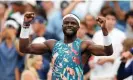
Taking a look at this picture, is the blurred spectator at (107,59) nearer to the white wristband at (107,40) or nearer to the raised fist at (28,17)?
the white wristband at (107,40)

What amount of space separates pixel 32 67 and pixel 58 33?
56.7 inches

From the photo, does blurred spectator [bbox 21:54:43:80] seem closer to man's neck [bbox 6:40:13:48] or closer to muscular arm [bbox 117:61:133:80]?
man's neck [bbox 6:40:13:48]

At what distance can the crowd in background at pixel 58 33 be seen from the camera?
1127cm

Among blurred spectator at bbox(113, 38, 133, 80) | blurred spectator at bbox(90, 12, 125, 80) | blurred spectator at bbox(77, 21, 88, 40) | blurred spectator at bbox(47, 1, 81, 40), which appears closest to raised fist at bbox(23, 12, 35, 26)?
blurred spectator at bbox(113, 38, 133, 80)

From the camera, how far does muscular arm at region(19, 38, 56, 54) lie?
8.35 m

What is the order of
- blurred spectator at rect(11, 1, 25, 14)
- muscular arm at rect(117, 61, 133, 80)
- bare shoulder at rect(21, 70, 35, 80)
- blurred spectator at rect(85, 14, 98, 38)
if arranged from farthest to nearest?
blurred spectator at rect(11, 1, 25, 14) < blurred spectator at rect(85, 14, 98, 38) < bare shoulder at rect(21, 70, 35, 80) < muscular arm at rect(117, 61, 133, 80)

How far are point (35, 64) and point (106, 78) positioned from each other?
1.45 meters

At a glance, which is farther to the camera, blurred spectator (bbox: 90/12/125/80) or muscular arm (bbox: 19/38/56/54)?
blurred spectator (bbox: 90/12/125/80)

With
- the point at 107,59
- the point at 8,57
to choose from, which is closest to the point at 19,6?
→ the point at 8,57

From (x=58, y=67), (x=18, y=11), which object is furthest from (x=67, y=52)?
(x=18, y=11)

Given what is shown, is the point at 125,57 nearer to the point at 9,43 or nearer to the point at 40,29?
the point at 40,29

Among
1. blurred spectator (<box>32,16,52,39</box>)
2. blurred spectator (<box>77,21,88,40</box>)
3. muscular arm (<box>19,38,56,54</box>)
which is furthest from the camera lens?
blurred spectator (<box>32,16,52,39</box>)

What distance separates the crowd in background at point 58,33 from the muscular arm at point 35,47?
2596 millimetres

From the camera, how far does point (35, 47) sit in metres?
8.50
